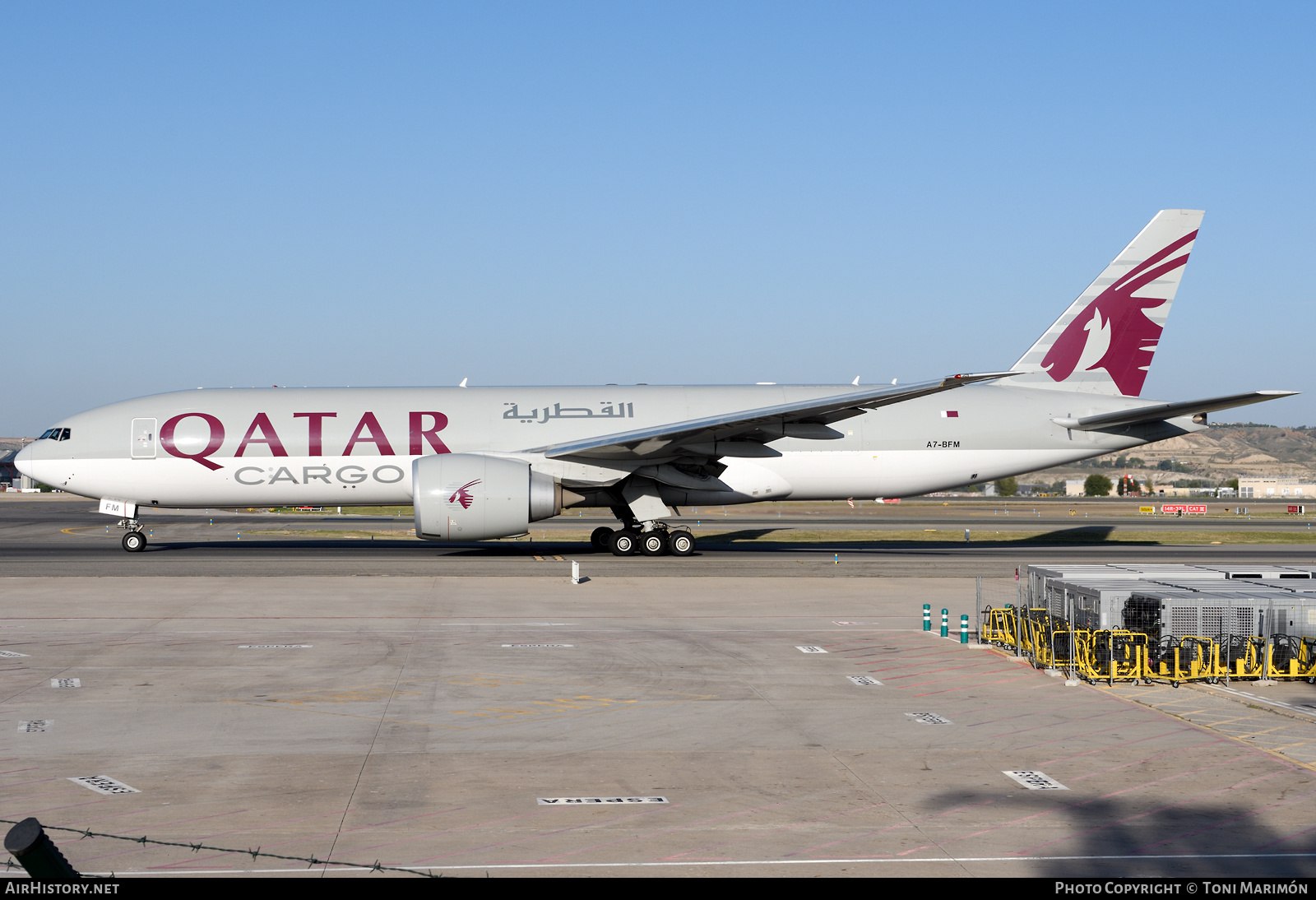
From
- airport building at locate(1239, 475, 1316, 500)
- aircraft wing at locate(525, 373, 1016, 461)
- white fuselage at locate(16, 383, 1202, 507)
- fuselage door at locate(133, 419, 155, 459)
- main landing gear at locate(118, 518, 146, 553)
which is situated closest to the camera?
aircraft wing at locate(525, 373, 1016, 461)

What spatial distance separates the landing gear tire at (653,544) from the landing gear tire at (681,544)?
7.2 inches

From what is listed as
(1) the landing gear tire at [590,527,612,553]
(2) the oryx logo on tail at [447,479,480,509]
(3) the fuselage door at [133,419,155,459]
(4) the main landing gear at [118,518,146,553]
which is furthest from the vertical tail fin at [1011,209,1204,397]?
(4) the main landing gear at [118,518,146,553]

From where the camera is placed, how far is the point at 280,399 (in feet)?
104

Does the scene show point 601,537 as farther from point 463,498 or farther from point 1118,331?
point 1118,331

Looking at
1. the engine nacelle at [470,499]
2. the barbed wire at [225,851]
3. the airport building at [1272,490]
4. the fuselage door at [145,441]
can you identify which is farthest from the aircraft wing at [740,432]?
the airport building at [1272,490]

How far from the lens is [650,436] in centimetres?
2778

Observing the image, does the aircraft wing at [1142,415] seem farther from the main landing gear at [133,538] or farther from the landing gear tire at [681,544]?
the main landing gear at [133,538]

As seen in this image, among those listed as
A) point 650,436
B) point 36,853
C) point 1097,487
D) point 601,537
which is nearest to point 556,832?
point 36,853

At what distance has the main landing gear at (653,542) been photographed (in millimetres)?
31141

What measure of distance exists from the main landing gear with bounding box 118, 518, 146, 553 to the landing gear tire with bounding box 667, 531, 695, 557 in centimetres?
1589

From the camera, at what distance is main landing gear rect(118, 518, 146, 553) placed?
3225 centimetres

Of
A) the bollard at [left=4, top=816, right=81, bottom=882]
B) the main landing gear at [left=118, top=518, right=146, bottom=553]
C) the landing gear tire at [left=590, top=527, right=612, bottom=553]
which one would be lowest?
the bollard at [left=4, top=816, right=81, bottom=882]

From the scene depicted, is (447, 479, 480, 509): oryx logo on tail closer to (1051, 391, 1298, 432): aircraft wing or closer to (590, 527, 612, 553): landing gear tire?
(590, 527, 612, 553): landing gear tire
